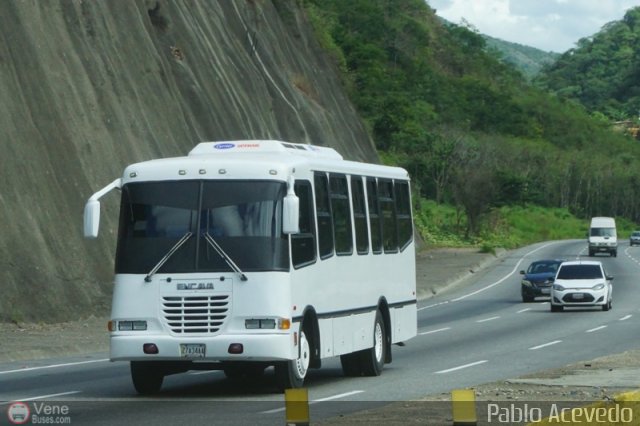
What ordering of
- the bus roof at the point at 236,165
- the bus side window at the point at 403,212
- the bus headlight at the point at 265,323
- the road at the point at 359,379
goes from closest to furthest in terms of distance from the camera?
the road at the point at 359,379
the bus headlight at the point at 265,323
the bus roof at the point at 236,165
the bus side window at the point at 403,212

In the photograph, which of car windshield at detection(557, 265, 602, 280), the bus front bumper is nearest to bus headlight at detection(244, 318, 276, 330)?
the bus front bumper

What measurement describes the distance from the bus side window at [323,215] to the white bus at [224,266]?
0.02 metres

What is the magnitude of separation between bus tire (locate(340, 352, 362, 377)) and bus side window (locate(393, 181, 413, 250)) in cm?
248

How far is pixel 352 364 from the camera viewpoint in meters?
21.0

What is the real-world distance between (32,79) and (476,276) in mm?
34134

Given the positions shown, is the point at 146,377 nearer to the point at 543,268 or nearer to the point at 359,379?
the point at 359,379

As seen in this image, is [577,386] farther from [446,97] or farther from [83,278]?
[446,97]

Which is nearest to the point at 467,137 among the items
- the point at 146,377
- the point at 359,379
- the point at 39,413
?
the point at 359,379

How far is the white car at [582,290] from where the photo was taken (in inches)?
1633

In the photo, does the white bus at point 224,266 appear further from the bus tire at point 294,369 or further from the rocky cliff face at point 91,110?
the rocky cliff face at point 91,110

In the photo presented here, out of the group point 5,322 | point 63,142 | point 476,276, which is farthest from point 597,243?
point 5,322

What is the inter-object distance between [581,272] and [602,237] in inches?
1739

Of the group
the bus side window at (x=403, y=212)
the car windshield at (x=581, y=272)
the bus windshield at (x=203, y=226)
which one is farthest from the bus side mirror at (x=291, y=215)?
the car windshield at (x=581, y=272)

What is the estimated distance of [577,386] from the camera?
1773 cm
